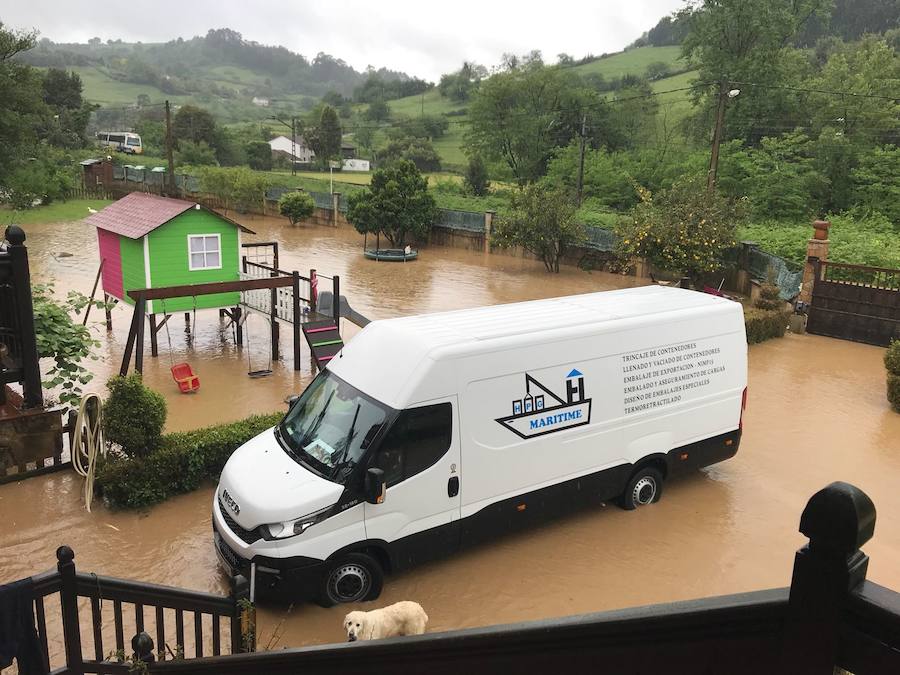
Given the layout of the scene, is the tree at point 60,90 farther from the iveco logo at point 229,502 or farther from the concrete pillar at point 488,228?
the iveco logo at point 229,502

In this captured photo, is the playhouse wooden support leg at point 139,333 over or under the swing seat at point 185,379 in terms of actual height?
over

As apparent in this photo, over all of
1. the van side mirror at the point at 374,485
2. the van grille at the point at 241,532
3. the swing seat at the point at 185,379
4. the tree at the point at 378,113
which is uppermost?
the tree at the point at 378,113

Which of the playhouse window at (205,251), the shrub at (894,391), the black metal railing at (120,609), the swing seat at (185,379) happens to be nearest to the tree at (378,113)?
the playhouse window at (205,251)

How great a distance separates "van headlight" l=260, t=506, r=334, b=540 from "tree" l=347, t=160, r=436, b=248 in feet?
102

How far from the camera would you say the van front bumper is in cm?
702

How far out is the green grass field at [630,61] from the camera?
113619mm

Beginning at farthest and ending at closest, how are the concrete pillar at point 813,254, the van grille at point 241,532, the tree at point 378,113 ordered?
the tree at point 378,113 < the concrete pillar at point 813,254 < the van grille at point 241,532

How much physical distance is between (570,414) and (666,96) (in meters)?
75.4

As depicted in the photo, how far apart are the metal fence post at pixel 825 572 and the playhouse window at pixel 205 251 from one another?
64.0 ft

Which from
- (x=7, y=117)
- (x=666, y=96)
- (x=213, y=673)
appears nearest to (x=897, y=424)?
(x=213, y=673)

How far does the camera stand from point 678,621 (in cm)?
131

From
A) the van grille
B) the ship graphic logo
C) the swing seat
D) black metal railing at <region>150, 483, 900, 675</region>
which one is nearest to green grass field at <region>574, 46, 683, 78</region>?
the swing seat

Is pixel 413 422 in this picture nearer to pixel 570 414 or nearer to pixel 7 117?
pixel 570 414

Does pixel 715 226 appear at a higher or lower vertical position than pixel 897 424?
higher
